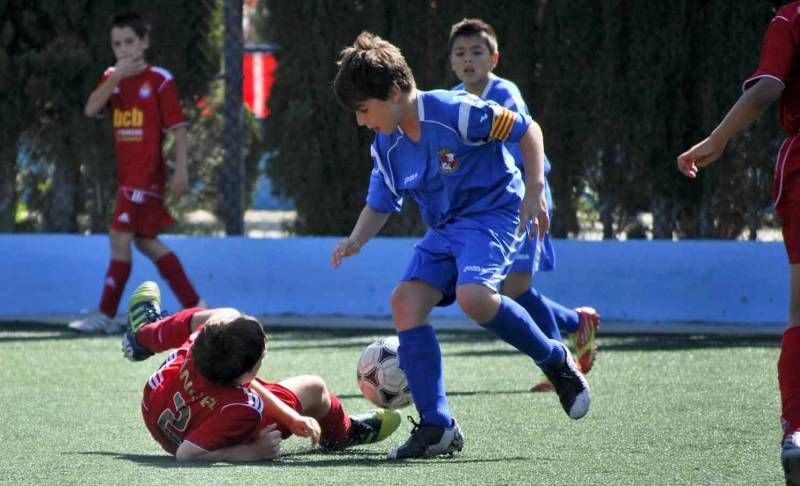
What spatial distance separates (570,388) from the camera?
5664 mm

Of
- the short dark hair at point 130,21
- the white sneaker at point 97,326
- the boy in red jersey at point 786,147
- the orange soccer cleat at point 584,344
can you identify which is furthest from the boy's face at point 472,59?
the white sneaker at point 97,326

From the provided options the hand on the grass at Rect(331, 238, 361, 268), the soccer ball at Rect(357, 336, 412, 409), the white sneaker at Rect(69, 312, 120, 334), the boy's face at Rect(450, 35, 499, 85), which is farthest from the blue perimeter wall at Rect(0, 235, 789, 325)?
the hand on the grass at Rect(331, 238, 361, 268)

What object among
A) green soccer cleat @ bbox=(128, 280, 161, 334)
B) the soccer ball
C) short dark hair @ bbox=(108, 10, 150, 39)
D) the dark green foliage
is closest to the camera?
the soccer ball

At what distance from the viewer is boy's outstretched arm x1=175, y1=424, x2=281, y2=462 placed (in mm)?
5328

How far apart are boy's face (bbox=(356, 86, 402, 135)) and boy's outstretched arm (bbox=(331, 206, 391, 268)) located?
47 cm

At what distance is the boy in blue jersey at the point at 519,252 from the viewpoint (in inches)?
281

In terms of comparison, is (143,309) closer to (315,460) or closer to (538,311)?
(315,460)

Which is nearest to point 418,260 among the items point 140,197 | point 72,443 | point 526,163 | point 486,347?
point 526,163

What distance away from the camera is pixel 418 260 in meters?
5.76

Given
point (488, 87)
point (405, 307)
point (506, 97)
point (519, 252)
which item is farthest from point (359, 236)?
point (488, 87)

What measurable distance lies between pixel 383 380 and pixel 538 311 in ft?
4.17

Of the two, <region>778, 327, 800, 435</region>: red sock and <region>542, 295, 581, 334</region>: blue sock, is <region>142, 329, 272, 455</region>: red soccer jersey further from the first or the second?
<region>542, 295, 581, 334</region>: blue sock

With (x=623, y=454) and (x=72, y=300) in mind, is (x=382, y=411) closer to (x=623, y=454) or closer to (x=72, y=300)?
(x=623, y=454)

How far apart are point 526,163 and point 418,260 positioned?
578mm
